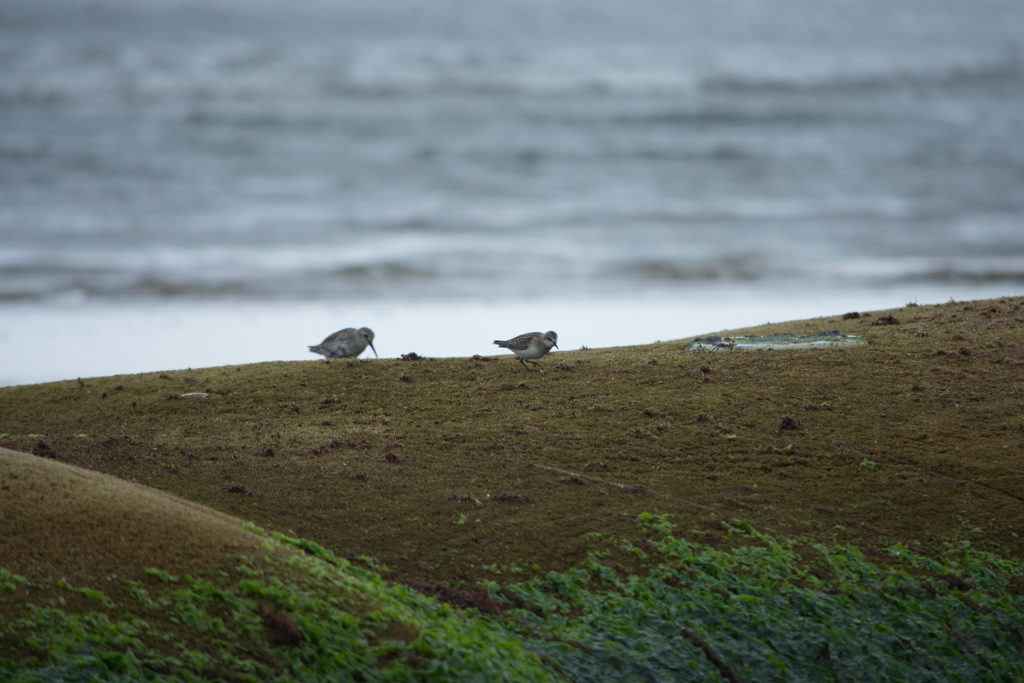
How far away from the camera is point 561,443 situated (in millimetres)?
8281

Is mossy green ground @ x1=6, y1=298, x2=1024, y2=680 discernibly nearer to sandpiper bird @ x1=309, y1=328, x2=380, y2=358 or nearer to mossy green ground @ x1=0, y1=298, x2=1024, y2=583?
mossy green ground @ x1=0, y1=298, x2=1024, y2=583

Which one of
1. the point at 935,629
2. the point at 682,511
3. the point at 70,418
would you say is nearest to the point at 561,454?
the point at 682,511

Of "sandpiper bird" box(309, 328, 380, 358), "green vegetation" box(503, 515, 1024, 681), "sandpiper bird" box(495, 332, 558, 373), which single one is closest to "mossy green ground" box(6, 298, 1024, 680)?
"green vegetation" box(503, 515, 1024, 681)

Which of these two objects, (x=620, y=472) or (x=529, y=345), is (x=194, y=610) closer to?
(x=620, y=472)

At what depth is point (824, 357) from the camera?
1124cm

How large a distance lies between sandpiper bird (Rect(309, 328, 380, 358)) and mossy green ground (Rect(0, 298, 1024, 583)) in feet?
3.91

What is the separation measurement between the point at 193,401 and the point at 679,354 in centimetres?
728

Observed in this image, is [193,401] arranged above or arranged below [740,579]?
above

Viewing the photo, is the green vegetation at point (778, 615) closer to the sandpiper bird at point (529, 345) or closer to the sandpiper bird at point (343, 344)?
the sandpiper bird at point (529, 345)

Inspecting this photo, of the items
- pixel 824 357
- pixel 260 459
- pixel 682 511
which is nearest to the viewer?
pixel 682 511

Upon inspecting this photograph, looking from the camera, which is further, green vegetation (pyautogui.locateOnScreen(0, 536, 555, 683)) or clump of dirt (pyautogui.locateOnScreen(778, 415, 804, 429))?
clump of dirt (pyautogui.locateOnScreen(778, 415, 804, 429))

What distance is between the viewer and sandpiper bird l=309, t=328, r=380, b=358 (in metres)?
13.5

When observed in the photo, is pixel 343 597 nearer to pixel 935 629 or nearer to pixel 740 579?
pixel 740 579

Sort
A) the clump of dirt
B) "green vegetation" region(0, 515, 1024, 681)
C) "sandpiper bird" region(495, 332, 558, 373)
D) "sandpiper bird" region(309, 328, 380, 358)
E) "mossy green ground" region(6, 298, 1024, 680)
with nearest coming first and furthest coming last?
1. "green vegetation" region(0, 515, 1024, 681)
2. "mossy green ground" region(6, 298, 1024, 680)
3. the clump of dirt
4. "sandpiper bird" region(495, 332, 558, 373)
5. "sandpiper bird" region(309, 328, 380, 358)
